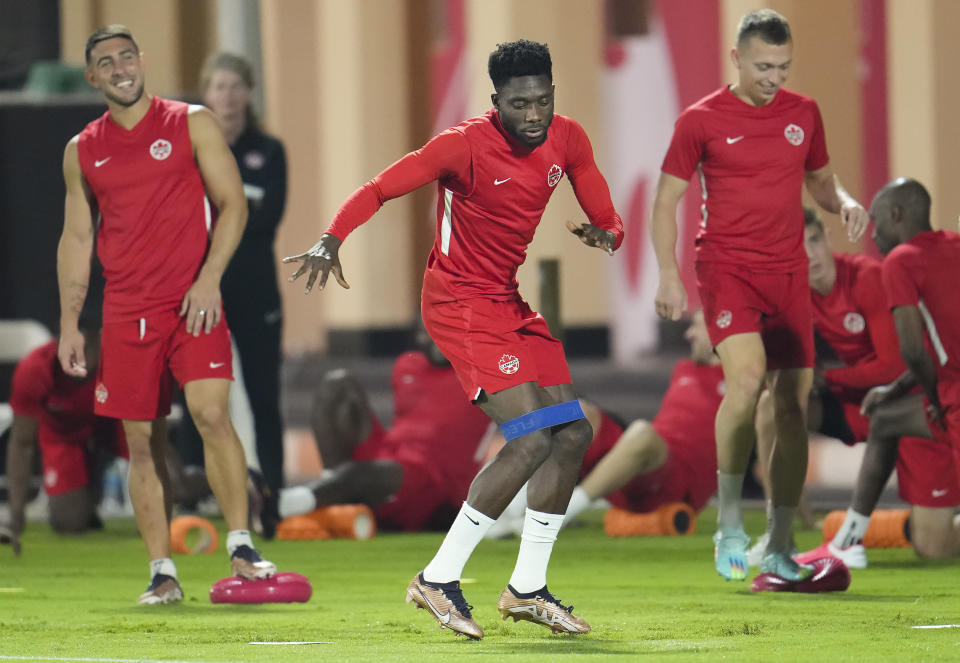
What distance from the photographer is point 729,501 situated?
634cm

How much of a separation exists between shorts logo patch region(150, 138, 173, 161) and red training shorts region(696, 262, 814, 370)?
1.85 meters

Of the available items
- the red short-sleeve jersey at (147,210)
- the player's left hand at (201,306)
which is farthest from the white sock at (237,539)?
the red short-sleeve jersey at (147,210)

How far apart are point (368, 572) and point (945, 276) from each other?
251cm

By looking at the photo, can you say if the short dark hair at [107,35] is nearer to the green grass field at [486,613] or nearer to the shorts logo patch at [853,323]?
the green grass field at [486,613]

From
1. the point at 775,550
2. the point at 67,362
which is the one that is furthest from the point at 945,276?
the point at 67,362

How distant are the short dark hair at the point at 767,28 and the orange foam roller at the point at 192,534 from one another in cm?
347

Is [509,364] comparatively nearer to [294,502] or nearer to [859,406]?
[859,406]

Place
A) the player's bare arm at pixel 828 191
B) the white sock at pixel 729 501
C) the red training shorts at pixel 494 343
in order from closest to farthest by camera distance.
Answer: the red training shorts at pixel 494 343 → the white sock at pixel 729 501 → the player's bare arm at pixel 828 191

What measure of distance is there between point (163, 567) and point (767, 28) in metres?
2.67

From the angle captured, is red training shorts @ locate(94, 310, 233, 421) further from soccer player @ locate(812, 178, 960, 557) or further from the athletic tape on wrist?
soccer player @ locate(812, 178, 960, 557)

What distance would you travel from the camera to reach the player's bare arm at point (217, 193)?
20.2 ft

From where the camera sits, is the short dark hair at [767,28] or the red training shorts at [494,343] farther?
the short dark hair at [767,28]

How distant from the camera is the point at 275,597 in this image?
6.15 meters

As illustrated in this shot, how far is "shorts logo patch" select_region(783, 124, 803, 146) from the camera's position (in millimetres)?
6379
